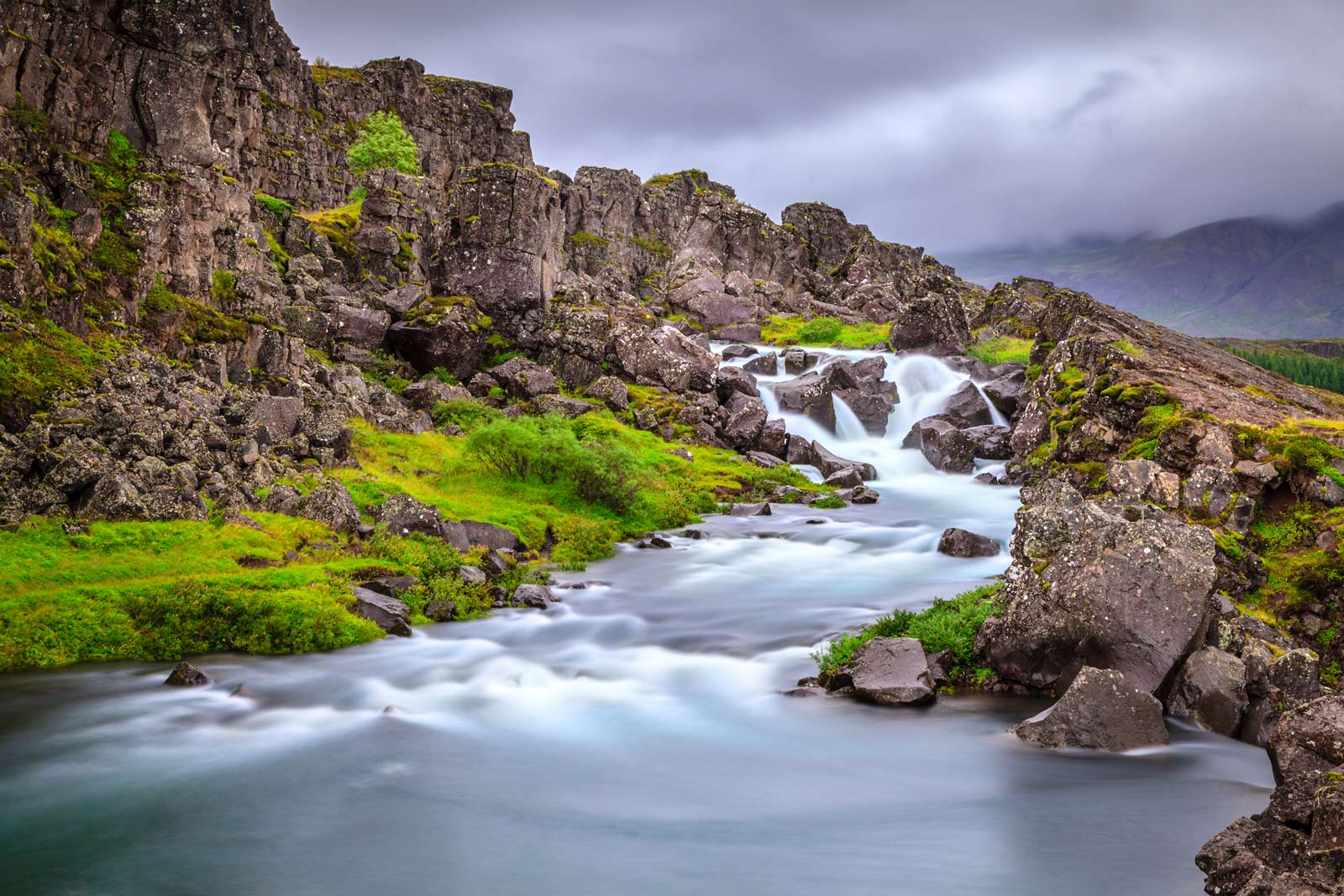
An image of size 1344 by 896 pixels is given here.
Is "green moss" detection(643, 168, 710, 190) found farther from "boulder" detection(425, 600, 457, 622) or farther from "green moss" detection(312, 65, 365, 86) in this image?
"boulder" detection(425, 600, 457, 622)

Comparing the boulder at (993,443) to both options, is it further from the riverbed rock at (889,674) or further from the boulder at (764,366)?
the riverbed rock at (889,674)

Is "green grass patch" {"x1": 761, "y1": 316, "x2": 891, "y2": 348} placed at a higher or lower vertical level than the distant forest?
lower

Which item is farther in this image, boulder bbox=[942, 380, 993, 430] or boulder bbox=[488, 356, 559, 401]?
boulder bbox=[942, 380, 993, 430]

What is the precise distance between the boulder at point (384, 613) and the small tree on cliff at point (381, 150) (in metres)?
64.0

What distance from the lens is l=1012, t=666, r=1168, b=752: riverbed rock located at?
486 inches

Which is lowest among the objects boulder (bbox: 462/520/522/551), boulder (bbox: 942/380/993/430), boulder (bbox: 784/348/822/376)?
boulder (bbox: 462/520/522/551)

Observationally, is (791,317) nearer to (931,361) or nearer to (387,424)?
(931,361)

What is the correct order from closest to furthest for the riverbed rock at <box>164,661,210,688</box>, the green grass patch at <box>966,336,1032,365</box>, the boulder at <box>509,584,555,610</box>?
the riverbed rock at <box>164,661,210,688</box>
the boulder at <box>509,584,555,610</box>
the green grass patch at <box>966,336,1032,365</box>

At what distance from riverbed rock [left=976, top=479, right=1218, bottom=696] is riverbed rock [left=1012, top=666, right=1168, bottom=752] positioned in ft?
2.55

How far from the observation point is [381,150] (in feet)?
249

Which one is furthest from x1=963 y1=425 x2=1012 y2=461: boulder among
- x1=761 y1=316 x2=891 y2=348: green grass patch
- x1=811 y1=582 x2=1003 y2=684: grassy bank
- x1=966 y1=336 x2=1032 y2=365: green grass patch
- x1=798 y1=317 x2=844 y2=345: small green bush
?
x1=811 y1=582 x2=1003 y2=684: grassy bank

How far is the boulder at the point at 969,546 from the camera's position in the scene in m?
24.6

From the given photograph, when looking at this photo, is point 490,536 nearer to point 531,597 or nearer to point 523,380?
point 531,597

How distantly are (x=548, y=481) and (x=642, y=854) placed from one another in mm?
20615
